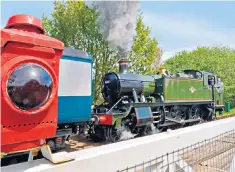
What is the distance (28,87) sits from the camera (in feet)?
5.28

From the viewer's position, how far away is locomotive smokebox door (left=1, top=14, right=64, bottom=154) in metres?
1.53

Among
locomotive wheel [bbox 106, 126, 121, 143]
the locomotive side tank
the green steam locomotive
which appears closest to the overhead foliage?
the green steam locomotive

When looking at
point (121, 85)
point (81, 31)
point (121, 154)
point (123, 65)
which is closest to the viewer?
point (121, 154)

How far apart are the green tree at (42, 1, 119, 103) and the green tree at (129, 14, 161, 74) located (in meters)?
1.35

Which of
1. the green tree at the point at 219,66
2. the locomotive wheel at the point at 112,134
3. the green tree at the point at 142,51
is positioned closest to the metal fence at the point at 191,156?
the locomotive wheel at the point at 112,134

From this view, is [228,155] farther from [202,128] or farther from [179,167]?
[179,167]

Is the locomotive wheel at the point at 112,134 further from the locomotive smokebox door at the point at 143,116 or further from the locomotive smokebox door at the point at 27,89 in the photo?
the locomotive smokebox door at the point at 27,89

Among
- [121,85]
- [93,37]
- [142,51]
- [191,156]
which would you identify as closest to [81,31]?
[93,37]

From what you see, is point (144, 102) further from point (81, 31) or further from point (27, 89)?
point (81, 31)

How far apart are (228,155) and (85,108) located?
362cm

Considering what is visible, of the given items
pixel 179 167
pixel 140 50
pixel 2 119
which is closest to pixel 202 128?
pixel 179 167

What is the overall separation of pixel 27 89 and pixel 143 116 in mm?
7295

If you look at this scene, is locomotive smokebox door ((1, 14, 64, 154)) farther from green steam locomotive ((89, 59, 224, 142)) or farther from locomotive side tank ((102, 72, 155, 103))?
locomotive side tank ((102, 72, 155, 103))

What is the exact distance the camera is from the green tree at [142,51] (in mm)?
17297
